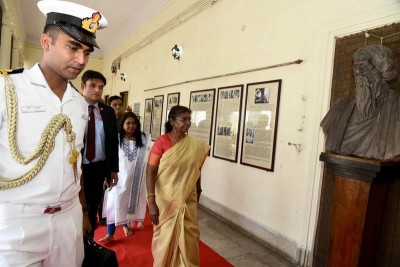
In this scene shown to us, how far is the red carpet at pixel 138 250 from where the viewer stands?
253 cm

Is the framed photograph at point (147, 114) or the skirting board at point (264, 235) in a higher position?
the framed photograph at point (147, 114)

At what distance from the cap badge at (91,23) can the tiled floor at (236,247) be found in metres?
2.31

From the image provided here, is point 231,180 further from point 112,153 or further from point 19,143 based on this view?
point 19,143

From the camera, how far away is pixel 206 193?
418 cm

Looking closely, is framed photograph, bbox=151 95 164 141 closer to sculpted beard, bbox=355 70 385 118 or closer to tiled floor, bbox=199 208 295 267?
tiled floor, bbox=199 208 295 267

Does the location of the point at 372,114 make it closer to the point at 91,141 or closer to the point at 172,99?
the point at 91,141

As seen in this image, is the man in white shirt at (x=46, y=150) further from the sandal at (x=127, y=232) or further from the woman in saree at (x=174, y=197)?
the sandal at (x=127, y=232)

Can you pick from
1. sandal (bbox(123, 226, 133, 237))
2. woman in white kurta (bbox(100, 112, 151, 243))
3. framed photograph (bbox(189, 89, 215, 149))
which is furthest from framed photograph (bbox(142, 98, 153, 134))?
sandal (bbox(123, 226, 133, 237))

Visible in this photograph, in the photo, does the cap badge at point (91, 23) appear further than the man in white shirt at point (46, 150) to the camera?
Yes

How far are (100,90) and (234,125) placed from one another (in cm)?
187

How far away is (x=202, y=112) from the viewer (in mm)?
4402

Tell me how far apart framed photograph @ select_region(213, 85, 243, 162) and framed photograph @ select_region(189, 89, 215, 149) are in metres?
0.18

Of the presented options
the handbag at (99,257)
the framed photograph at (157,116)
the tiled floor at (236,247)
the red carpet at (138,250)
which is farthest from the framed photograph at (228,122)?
the handbag at (99,257)

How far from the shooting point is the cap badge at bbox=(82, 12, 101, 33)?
1171 mm
